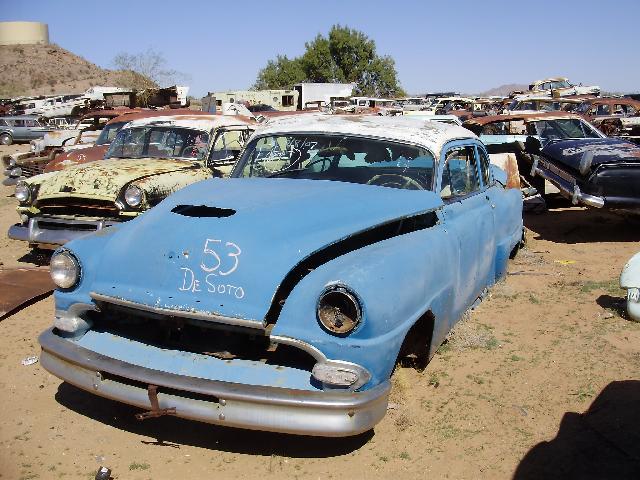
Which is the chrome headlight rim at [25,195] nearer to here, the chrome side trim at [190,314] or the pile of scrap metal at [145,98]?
the chrome side trim at [190,314]

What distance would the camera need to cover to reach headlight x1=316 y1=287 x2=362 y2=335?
9.11ft

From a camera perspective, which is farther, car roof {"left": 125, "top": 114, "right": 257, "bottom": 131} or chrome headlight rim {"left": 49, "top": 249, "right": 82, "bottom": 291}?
car roof {"left": 125, "top": 114, "right": 257, "bottom": 131}

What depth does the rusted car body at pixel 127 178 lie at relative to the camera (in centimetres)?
625

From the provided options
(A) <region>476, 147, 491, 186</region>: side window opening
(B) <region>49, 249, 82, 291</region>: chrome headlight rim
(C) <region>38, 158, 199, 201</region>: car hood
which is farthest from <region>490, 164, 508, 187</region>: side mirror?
(B) <region>49, 249, 82, 291</region>: chrome headlight rim

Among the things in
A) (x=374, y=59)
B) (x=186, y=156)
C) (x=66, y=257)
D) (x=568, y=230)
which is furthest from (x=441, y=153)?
(x=374, y=59)

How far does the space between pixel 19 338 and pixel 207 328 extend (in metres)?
2.37

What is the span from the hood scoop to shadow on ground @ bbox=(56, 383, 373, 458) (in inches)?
44.4

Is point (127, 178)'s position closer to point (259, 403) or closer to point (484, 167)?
point (484, 167)

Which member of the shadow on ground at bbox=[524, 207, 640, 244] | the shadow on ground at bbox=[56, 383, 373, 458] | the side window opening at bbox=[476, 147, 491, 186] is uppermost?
the side window opening at bbox=[476, 147, 491, 186]

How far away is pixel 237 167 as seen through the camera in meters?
4.62

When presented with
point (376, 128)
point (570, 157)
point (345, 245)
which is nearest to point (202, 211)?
point (345, 245)

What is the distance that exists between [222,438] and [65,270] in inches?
48.2

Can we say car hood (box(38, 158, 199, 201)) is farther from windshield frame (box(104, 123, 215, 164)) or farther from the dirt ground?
the dirt ground

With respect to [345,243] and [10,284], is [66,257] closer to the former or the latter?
[345,243]
